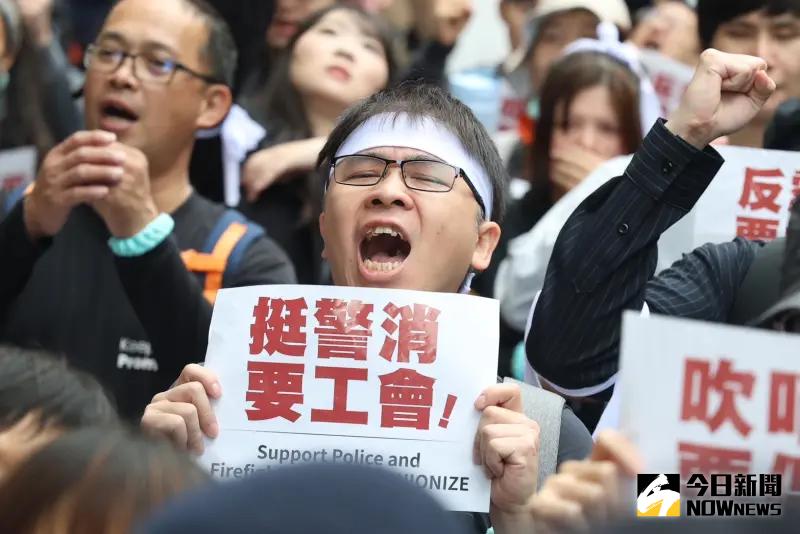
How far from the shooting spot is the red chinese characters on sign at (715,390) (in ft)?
7.63

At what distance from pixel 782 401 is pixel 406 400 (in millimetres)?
754

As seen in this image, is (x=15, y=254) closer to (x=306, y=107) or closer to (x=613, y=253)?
(x=306, y=107)

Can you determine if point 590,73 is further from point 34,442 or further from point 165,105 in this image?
point 34,442

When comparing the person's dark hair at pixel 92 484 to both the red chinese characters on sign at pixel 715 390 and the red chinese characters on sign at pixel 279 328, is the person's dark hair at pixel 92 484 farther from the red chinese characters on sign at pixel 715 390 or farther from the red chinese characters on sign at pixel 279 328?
the red chinese characters on sign at pixel 279 328

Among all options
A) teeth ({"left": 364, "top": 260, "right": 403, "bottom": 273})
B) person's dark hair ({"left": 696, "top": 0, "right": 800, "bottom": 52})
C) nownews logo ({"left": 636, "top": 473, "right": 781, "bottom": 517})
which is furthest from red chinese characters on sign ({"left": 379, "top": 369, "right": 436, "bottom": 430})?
person's dark hair ({"left": 696, "top": 0, "right": 800, "bottom": 52})

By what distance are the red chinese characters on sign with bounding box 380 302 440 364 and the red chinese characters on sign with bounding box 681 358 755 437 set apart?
0.66 m

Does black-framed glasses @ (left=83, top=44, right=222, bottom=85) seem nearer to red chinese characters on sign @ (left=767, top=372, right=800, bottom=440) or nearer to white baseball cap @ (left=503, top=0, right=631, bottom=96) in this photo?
white baseball cap @ (left=503, top=0, right=631, bottom=96)

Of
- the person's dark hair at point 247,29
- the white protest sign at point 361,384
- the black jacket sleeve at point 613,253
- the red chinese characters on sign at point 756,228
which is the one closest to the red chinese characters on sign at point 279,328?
the white protest sign at point 361,384

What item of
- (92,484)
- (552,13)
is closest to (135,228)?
(92,484)

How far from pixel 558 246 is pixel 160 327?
1237 mm

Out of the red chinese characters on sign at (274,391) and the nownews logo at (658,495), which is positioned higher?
the red chinese characters on sign at (274,391)

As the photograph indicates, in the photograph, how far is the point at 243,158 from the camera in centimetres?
522

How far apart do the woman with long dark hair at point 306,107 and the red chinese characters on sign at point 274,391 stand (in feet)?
6.63

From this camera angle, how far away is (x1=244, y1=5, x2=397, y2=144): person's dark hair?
544cm
